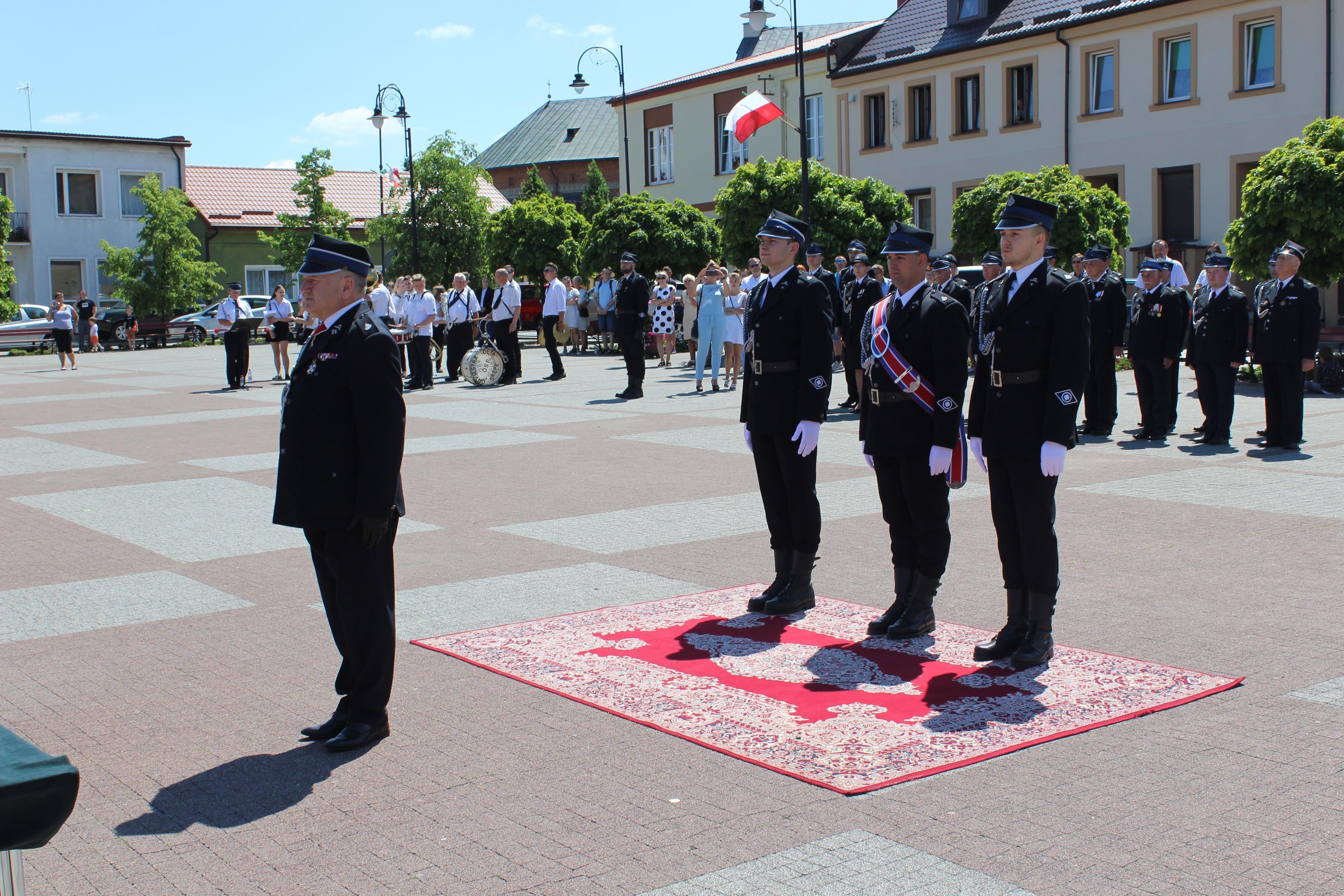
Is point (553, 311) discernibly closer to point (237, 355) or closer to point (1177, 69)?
point (237, 355)

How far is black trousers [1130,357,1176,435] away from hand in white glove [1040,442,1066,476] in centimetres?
868

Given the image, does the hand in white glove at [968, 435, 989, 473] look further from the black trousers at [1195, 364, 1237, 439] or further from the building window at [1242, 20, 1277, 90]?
the building window at [1242, 20, 1277, 90]

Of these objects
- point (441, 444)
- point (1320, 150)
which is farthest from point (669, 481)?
point (1320, 150)

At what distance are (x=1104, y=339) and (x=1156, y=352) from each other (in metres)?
0.54

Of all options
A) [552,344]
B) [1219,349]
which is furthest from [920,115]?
[1219,349]

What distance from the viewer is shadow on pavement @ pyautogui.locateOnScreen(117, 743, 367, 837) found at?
4.14 meters

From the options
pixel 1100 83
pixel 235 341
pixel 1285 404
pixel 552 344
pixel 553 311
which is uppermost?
pixel 1100 83

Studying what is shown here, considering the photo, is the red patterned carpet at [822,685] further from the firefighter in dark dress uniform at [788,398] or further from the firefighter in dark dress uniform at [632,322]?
the firefighter in dark dress uniform at [632,322]

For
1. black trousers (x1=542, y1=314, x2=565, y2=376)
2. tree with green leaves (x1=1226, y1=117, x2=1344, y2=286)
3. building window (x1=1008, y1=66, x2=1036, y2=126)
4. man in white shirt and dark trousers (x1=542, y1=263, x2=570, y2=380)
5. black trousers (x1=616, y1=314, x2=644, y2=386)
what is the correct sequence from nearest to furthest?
black trousers (x1=616, y1=314, x2=644, y2=386), tree with green leaves (x1=1226, y1=117, x2=1344, y2=286), black trousers (x1=542, y1=314, x2=565, y2=376), man in white shirt and dark trousers (x1=542, y1=263, x2=570, y2=380), building window (x1=1008, y1=66, x2=1036, y2=126)

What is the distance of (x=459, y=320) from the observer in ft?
74.5

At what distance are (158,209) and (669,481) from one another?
128 ft

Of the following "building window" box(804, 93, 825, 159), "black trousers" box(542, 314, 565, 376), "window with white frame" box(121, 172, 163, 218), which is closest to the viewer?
"black trousers" box(542, 314, 565, 376)

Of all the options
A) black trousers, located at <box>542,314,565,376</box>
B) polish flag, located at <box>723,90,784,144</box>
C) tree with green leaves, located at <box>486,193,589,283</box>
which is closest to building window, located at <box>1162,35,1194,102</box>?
polish flag, located at <box>723,90,784,144</box>

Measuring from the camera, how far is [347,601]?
16.1 feet
